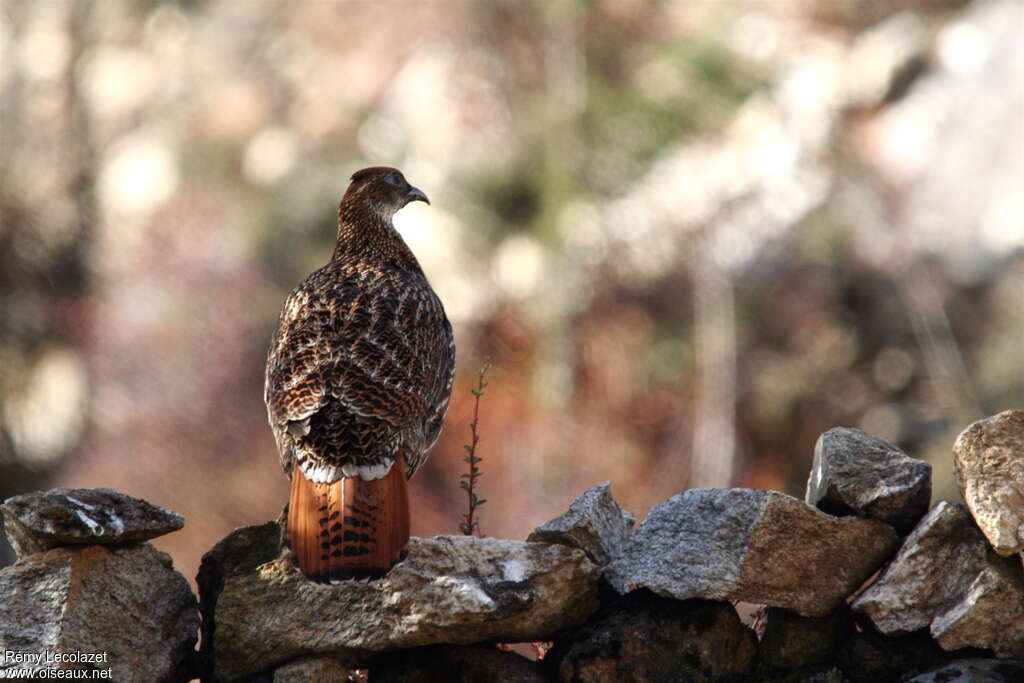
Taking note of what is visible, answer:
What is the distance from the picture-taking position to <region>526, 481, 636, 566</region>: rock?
4.48 m

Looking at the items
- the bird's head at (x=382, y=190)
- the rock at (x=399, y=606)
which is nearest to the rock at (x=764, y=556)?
the rock at (x=399, y=606)

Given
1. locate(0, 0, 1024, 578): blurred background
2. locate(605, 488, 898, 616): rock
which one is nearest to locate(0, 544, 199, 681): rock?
locate(605, 488, 898, 616): rock

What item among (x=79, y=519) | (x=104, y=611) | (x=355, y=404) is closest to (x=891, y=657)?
(x=355, y=404)

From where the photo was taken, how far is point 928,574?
431cm

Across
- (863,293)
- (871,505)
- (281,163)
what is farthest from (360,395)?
(281,163)

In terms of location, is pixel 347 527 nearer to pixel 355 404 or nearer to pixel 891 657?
→ pixel 355 404

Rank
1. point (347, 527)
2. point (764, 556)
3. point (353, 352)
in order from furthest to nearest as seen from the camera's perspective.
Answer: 1. point (353, 352)
2. point (764, 556)
3. point (347, 527)

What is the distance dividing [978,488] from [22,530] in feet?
10.4

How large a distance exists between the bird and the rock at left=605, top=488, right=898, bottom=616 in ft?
2.96

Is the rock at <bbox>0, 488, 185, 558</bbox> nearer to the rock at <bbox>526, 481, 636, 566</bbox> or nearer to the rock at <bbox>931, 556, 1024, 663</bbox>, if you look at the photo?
the rock at <bbox>526, 481, 636, 566</bbox>

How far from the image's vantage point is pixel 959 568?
4273mm

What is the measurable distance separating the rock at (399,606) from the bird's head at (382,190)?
84.0 inches

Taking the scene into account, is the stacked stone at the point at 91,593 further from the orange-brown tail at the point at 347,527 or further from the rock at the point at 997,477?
the rock at the point at 997,477

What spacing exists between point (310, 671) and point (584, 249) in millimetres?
17665
